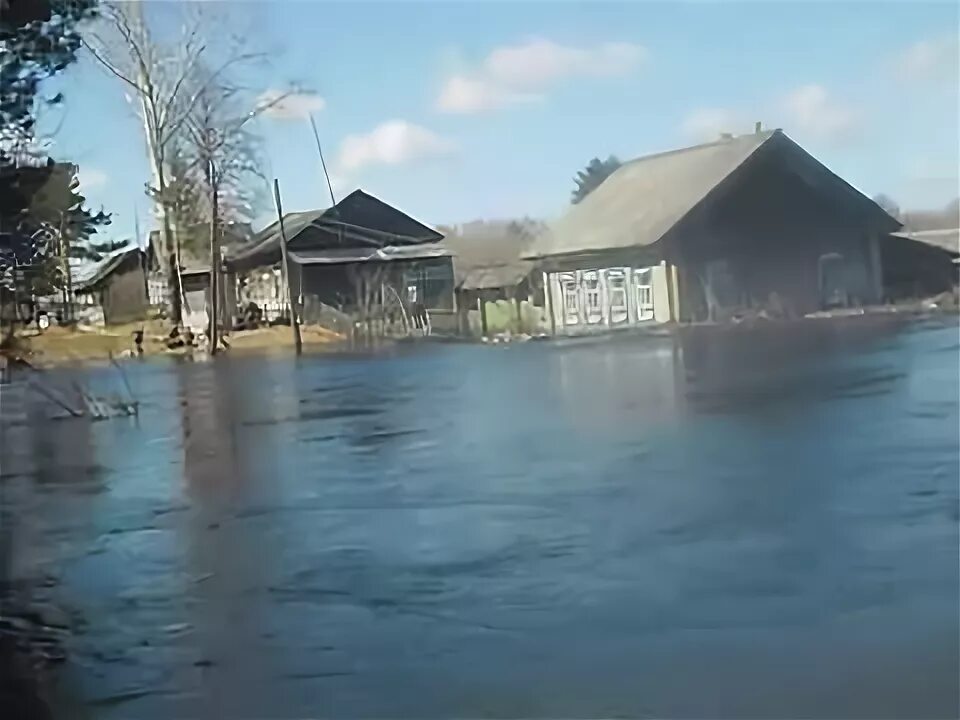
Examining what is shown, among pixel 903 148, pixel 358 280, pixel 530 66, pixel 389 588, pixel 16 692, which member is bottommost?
pixel 16 692

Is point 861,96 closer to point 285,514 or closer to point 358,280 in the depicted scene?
point 358,280

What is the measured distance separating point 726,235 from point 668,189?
10 cm

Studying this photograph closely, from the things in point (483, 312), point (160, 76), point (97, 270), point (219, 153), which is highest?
point (160, 76)

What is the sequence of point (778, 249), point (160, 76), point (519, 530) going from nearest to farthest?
point (519, 530) < point (778, 249) < point (160, 76)

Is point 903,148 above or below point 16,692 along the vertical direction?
above

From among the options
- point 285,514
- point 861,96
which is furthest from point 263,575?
point 861,96

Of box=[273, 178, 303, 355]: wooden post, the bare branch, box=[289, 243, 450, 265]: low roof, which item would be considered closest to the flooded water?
box=[273, 178, 303, 355]: wooden post

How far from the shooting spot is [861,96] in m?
1.60

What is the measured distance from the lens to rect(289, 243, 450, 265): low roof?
1663mm

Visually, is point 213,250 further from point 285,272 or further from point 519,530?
point 519,530

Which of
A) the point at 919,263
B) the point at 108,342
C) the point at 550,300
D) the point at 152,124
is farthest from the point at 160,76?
the point at 919,263

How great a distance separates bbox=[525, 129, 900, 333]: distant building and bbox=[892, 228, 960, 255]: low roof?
2 centimetres

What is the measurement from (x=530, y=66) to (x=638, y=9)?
0.16 m

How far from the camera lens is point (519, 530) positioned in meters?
1.53
